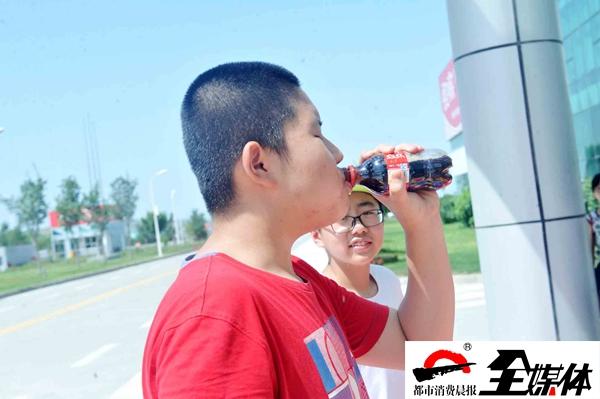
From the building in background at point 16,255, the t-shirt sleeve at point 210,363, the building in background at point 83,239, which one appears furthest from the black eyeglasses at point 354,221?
the building in background at point 16,255

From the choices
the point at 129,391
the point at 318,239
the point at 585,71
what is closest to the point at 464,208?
the point at 585,71

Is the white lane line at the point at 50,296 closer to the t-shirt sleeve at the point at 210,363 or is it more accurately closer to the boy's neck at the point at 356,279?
the boy's neck at the point at 356,279

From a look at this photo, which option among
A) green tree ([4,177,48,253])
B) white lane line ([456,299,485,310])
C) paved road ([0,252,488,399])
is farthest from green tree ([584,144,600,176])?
green tree ([4,177,48,253])

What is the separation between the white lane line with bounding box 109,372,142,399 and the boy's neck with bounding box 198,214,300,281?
5860 mm

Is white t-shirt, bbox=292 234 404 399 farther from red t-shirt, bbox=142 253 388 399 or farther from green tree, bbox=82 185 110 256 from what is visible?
green tree, bbox=82 185 110 256

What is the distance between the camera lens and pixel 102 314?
14328mm

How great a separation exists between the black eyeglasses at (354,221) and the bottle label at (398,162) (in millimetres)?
1315

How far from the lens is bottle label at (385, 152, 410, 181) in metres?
1.75

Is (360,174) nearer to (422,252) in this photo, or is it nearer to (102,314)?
(422,252)

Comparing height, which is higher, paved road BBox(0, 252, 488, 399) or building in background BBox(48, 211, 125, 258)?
building in background BBox(48, 211, 125, 258)

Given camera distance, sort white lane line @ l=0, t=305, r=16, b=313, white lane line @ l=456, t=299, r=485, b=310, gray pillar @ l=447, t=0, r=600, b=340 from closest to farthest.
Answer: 1. gray pillar @ l=447, t=0, r=600, b=340
2. white lane line @ l=456, t=299, r=485, b=310
3. white lane line @ l=0, t=305, r=16, b=313

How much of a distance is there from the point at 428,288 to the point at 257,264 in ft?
1.94

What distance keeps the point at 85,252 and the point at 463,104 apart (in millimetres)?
63991

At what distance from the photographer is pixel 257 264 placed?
4.46 feet
